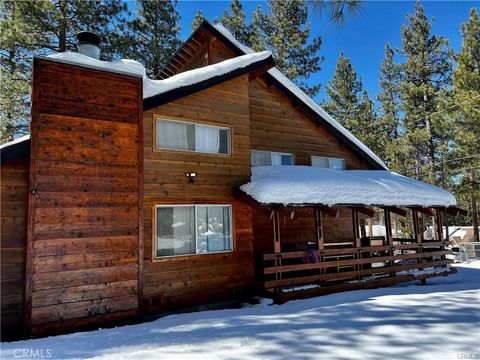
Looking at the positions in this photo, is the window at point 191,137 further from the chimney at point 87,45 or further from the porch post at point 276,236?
the chimney at point 87,45

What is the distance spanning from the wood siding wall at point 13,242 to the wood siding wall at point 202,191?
233 centimetres

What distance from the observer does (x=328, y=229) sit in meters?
12.2

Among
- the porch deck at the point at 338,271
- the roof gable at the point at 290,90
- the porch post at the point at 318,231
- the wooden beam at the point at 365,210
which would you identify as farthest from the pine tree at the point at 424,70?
the porch post at the point at 318,231

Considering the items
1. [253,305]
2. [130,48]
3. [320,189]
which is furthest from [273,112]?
[130,48]

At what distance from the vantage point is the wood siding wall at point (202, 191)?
24.0ft

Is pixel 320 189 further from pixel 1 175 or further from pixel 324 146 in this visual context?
pixel 1 175

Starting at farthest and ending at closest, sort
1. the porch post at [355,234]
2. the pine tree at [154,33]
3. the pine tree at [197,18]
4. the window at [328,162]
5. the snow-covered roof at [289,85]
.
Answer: the pine tree at [197,18], the pine tree at [154,33], the window at [328,162], the snow-covered roof at [289,85], the porch post at [355,234]

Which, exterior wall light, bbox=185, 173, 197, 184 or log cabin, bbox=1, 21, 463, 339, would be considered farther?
exterior wall light, bbox=185, 173, 197, 184

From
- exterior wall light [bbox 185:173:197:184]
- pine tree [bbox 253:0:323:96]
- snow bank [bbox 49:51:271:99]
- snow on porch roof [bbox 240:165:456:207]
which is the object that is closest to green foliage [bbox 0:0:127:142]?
snow bank [bbox 49:51:271:99]

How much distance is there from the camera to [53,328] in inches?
233

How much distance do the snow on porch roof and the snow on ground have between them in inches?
114

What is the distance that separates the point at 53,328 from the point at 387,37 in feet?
107

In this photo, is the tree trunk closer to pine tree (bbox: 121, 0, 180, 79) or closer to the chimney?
pine tree (bbox: 121, 0, 180, 79)

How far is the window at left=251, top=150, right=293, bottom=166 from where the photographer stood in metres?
11.0
